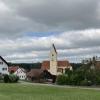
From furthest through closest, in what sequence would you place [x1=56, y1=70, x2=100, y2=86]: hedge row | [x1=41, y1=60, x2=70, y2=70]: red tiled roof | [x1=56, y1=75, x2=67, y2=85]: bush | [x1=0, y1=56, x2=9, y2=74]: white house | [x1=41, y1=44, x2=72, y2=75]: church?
[x1=41, y1=60, x2=70, y2=70]: red tiled roof, [x1=0, y1=56, x2=9, y2=74]: white house, [x1=41, y1=44, x2=72, y2=75]: church, [x1=56, y1=75, x2=67, y2=85]: bush, [x1=56, y1=70, x2=100, y2=86]: hedge row

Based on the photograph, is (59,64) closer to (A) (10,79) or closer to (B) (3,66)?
(B) (3,66)

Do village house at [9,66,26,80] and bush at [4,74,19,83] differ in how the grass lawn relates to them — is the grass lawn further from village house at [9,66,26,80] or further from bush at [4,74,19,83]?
village house at [9,66,26,80]

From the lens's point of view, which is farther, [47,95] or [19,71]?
[19,71]

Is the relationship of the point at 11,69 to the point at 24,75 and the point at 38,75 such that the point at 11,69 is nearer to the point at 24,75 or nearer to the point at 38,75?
the point at 24,75

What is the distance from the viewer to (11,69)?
155m

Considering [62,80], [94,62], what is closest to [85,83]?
[62,80]

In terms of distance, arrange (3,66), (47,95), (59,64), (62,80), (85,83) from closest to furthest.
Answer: (47,95) → (85,83) → (62,80) → (3,66) → (59,64)

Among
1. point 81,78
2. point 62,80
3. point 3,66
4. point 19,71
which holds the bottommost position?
point 62,80

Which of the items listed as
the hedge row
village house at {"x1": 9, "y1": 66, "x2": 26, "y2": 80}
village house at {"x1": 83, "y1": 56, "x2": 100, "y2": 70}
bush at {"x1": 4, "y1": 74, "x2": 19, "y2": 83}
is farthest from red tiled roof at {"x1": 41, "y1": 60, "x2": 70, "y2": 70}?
the hedge row

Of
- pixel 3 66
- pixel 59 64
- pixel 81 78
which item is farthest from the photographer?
pixel 59 64

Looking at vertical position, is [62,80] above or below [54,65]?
below

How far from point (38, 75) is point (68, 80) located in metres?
30.9

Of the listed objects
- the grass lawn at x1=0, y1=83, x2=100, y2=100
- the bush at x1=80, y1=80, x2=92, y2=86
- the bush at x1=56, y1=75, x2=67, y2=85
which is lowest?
the grass lawn at x1=0, y1=83, x2=100, y2=100

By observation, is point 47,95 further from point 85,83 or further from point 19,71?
point 19,71
